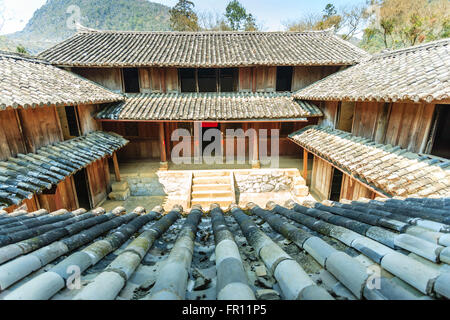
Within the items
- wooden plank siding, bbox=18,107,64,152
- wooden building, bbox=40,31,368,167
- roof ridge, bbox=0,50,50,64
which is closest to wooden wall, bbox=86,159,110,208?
wooden plank siding, bbox=18,107,64,152

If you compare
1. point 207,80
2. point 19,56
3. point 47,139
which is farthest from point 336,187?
point 19,56

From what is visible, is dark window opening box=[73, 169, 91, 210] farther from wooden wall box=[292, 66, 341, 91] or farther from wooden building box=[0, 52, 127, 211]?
wooden wall box=[292, 66, 341, 91]

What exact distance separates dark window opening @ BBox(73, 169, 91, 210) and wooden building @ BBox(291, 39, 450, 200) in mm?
9707

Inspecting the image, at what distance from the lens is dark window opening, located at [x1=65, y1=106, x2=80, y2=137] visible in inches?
349

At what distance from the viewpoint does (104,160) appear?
10.4 meters

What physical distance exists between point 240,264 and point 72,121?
33.1ft

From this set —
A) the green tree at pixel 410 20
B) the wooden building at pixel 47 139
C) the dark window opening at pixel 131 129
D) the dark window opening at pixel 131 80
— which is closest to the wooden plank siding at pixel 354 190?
the wooden building at pixel 47 139

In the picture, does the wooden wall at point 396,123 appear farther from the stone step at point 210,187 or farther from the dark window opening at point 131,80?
the dark window opening at point 131,80

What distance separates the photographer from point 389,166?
219 inches

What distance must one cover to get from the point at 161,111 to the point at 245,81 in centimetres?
494

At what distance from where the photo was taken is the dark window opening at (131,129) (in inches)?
477

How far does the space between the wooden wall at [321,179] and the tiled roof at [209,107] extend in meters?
2.52

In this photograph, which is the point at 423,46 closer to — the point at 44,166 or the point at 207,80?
the point at 207,80
